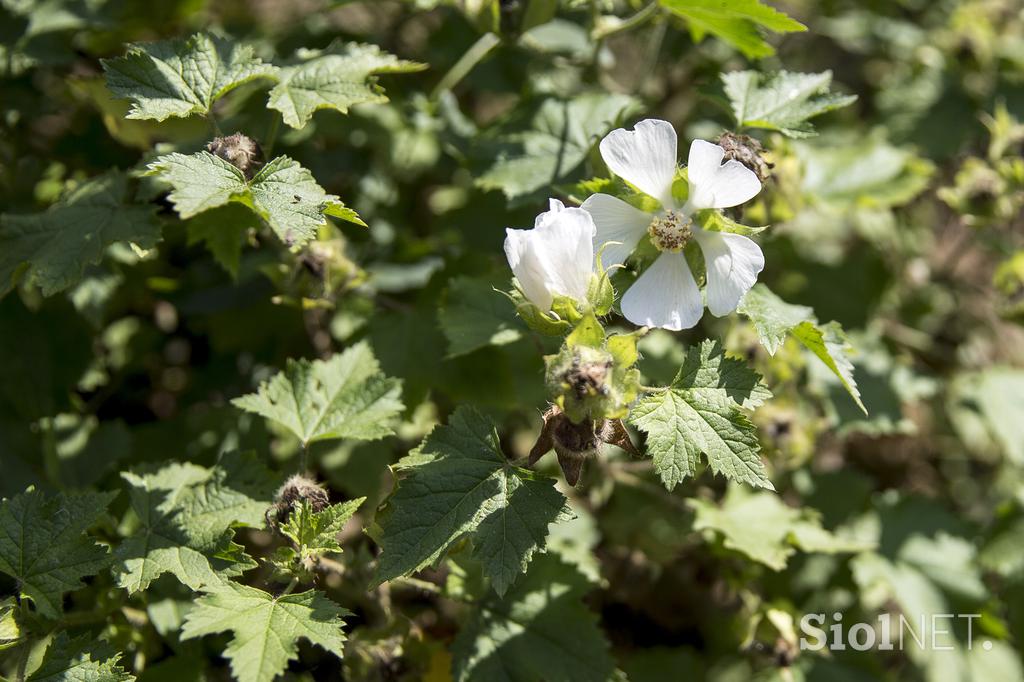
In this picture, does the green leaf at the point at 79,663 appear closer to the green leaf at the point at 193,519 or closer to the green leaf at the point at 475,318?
the green leaf at the point at 193,519

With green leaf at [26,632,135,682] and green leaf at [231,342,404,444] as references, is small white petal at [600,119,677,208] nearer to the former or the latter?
green leaf at [231,342,404,444]

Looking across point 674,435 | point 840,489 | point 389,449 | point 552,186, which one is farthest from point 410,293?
point 840,489

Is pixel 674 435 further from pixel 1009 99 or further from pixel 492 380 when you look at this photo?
pixel 1009 99

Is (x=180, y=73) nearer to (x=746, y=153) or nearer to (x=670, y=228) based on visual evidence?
(x=670, y=228)

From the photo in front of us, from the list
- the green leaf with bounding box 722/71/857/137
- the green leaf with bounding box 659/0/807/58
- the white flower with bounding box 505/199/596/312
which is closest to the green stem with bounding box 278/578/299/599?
the white flower with bounding box 505/199/596/312

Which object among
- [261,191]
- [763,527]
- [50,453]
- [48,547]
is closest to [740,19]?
[261,191]
